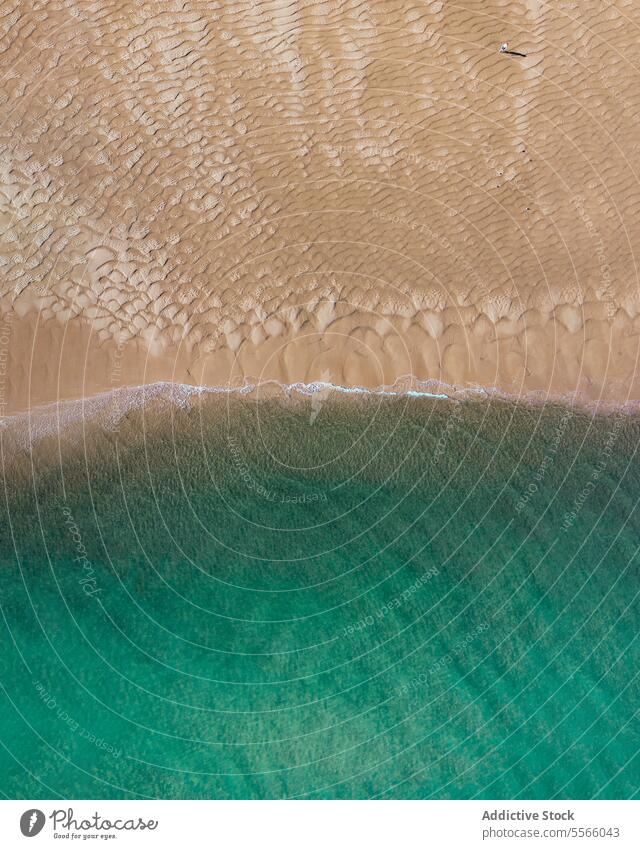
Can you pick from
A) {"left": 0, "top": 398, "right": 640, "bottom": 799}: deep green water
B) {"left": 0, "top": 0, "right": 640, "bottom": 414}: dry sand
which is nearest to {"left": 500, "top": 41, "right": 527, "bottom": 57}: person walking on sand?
{"left": 0, "top": 0, "right": 640, "bottom": 414}: dry sand

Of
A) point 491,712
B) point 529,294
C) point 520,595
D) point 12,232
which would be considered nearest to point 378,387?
point 529,294
